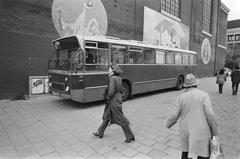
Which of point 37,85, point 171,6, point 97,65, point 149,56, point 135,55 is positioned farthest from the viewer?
point 171,6

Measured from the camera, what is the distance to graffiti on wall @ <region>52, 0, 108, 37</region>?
9914 mm

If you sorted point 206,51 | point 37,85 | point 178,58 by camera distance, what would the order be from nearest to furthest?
point 37,85
point 178,58
point 206,51

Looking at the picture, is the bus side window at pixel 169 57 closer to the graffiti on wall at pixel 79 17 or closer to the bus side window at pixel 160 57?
the bus side window at pixel 160 57

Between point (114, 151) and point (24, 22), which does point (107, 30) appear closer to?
point (24, 22)

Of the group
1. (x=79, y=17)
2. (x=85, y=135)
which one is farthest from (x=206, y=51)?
(x=85, y=135)

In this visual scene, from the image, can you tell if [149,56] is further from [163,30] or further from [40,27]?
[163,30]

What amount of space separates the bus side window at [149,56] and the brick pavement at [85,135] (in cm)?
363

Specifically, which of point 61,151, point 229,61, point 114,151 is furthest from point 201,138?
point 229,61

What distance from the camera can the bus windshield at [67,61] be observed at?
635 centimetres

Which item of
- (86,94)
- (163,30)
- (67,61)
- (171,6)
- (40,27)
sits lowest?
(86,94)

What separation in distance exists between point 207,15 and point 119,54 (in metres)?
26.0

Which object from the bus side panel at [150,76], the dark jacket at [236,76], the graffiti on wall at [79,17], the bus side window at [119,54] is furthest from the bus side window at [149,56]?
the dark jacket at [236,76]

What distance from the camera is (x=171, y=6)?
19.5 m

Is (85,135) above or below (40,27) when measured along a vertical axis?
below
